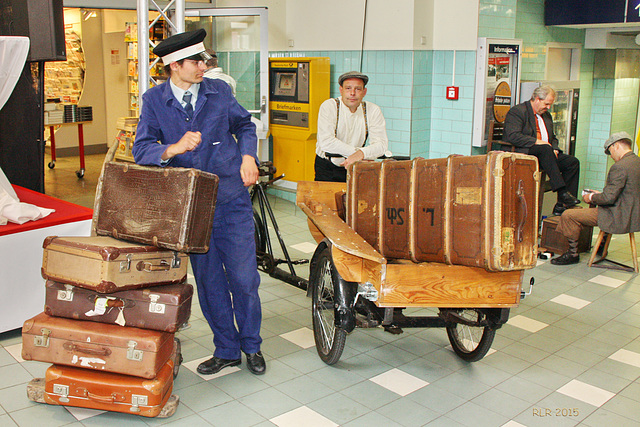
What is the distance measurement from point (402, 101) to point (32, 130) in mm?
3966

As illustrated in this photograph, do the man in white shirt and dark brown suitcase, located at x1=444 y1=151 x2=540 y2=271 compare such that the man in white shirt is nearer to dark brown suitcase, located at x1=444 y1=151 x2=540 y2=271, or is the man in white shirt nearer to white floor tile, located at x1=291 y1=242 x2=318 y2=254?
white floor tile, located at x1=291 y1=242 x2=318 y2=254

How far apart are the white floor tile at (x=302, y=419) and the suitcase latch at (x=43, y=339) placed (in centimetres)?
118

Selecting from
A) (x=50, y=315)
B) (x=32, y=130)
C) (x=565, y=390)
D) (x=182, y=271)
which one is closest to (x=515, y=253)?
(x=565, y=390)

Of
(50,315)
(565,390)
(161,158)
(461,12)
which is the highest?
(461,12)

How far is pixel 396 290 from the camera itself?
331 cm

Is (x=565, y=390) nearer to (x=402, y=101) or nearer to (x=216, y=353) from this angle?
(x=216, y=353)

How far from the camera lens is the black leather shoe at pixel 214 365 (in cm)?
371

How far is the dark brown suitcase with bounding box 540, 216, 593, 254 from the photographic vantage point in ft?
20.4

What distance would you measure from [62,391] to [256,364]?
1.06 metres

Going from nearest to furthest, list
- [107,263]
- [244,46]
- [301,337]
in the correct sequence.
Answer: [107,263], [301,337], [244,46]

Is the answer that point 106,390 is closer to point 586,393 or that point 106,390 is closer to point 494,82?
point 586,393

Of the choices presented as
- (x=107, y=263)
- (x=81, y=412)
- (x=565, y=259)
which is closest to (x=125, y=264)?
(x=107, y=263)

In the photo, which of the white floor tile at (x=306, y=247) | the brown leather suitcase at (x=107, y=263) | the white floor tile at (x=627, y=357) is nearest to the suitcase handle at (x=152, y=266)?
the brown leather suitcase at (x=107, y=263)

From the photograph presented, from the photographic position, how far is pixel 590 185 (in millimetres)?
9000
